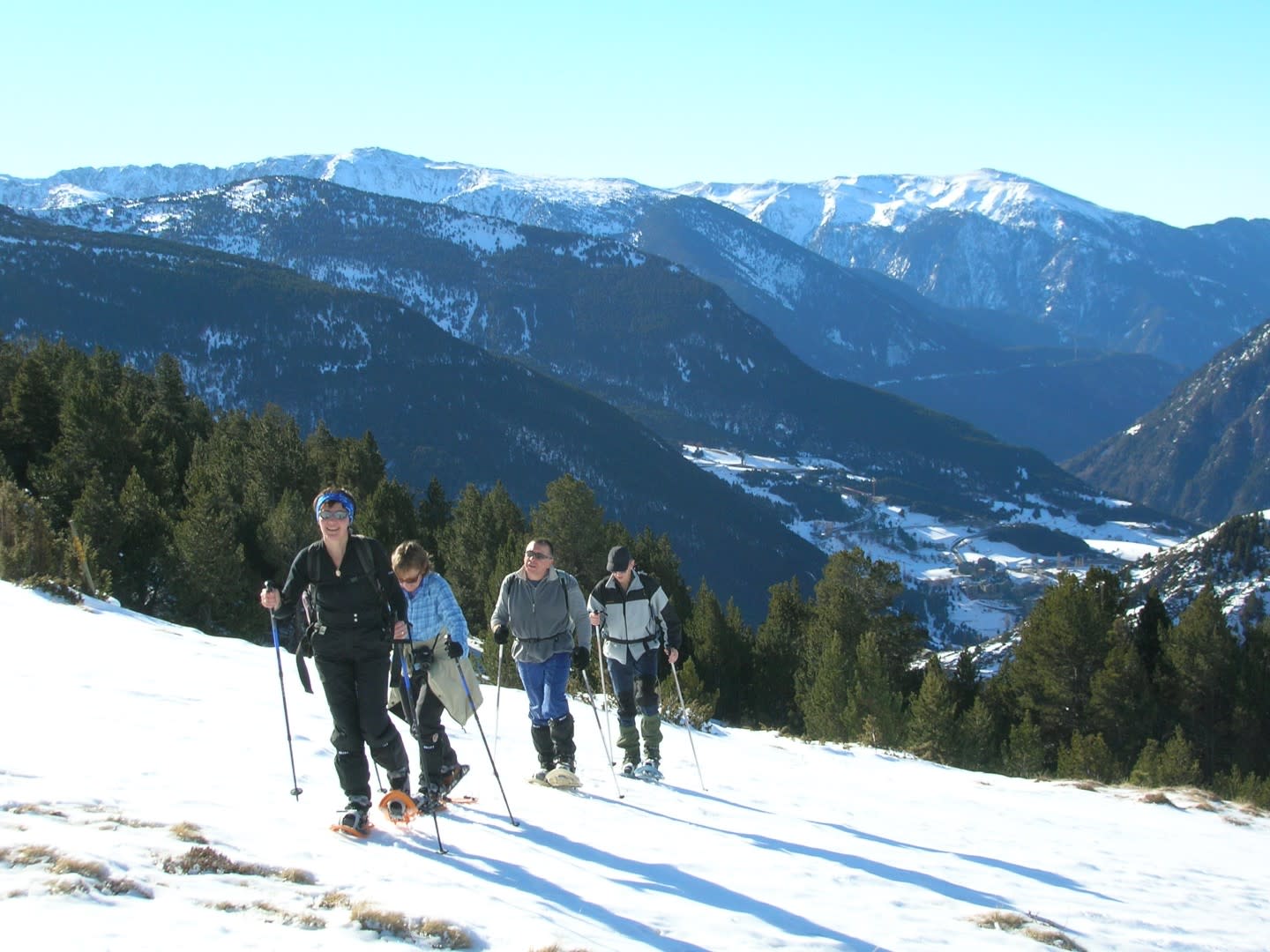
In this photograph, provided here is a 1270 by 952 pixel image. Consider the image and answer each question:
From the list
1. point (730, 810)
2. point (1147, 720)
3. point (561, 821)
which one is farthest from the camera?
point (1147, 720)

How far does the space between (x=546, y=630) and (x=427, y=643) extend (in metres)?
1.53

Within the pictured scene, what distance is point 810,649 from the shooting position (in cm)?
4419

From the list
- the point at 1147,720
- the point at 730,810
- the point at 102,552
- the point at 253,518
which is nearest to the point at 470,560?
the point at 253,518

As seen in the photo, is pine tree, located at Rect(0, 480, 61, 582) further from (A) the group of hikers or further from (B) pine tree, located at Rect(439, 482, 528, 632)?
(B) pine tree, located at Rect(439, 482, 528, 632)

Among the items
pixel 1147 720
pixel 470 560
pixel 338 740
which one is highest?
pixel 338 740

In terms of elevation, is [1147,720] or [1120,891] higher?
[1120,891]

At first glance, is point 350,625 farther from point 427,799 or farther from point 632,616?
point 632,616

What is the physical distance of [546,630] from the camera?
35.3 ft

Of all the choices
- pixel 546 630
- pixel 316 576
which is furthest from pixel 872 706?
pixel 316 576

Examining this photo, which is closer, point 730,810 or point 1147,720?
point 730,810

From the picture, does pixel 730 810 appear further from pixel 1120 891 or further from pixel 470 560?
pixel 470 560

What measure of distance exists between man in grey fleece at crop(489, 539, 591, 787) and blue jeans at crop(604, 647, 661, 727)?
3.25 feet

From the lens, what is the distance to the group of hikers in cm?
846

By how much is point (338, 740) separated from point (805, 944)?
4.05 m
